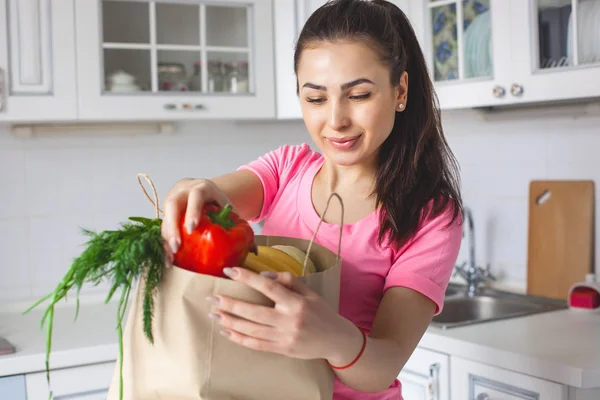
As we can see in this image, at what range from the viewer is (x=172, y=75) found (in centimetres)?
247

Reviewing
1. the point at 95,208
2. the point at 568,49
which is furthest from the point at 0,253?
the point at 568,49

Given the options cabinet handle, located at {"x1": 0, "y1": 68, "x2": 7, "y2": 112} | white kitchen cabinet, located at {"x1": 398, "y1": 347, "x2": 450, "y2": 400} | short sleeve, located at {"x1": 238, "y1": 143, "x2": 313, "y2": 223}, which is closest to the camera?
short sleeve, located at {"x1": 238, "y1": 143, "x2": 313, "y2": 223}

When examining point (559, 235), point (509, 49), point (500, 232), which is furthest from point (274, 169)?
point (500, 232)

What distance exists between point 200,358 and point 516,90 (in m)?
1.41

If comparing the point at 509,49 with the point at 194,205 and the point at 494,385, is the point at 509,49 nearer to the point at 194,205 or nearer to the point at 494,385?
the point at 494,385

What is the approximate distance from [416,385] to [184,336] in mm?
1365

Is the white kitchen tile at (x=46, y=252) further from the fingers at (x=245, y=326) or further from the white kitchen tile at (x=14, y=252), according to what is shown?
the fingers at (x=245, y=326)

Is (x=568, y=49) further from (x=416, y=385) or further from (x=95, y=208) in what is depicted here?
(x=95, y=208)

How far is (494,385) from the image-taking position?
1.86 meters

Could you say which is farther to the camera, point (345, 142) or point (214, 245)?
point (345, 142)

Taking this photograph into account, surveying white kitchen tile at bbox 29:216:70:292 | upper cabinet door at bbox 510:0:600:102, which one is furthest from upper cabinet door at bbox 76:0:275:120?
upper cabinet door at bbox 510:0:600:102

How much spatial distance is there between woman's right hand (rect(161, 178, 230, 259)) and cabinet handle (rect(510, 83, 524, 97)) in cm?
124

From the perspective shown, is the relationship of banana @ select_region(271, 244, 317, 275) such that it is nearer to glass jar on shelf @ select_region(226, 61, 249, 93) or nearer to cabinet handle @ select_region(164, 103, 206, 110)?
cabinet handle @ select_region(164, 103, 206, 110)

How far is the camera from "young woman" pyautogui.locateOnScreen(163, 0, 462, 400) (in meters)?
0.99
